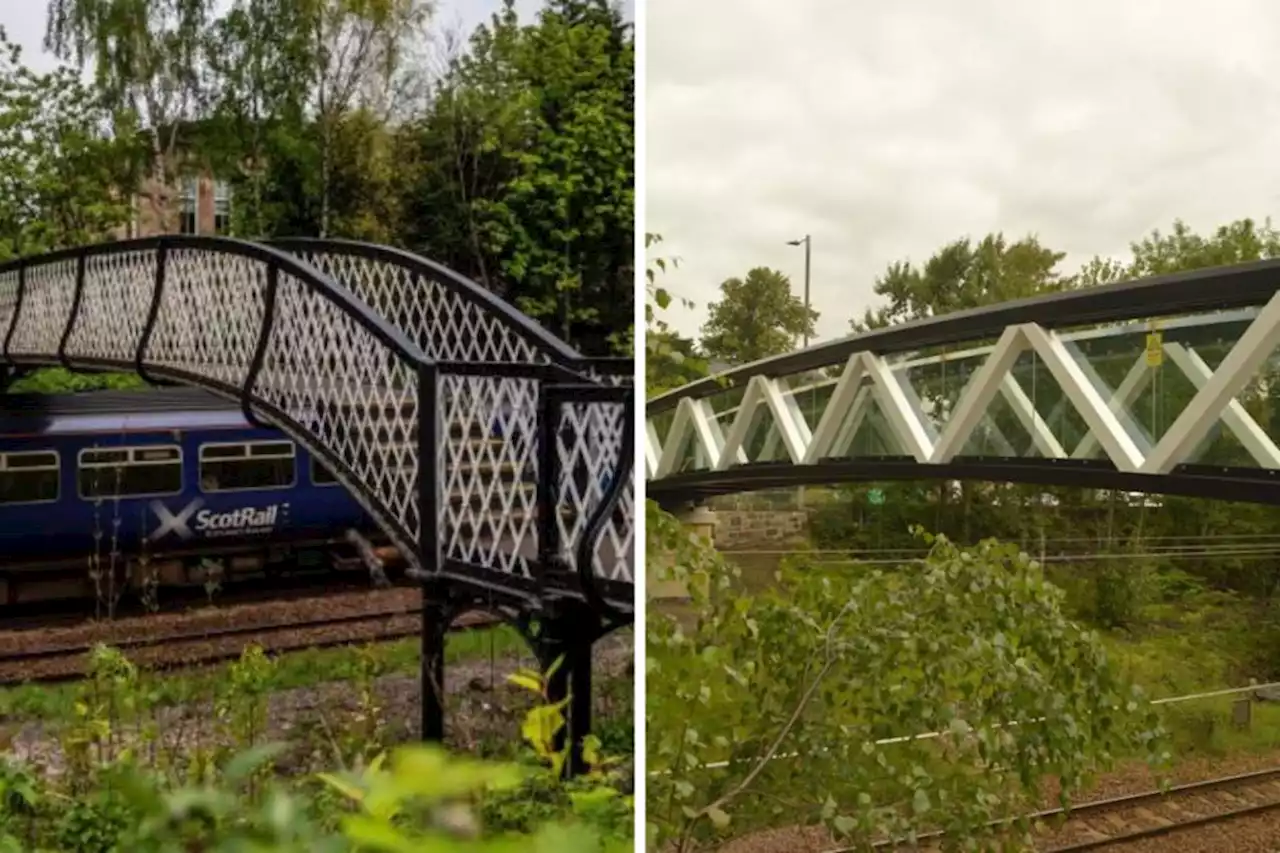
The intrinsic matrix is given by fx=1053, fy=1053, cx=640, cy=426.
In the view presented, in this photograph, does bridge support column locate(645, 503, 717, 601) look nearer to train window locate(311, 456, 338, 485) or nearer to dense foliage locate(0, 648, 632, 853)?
dense foliage locate(0, 648, 632, 853)

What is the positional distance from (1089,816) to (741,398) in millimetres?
730

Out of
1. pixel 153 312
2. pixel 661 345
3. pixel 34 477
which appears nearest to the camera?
pixel 34 477

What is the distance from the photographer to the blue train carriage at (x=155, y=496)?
1169 mm

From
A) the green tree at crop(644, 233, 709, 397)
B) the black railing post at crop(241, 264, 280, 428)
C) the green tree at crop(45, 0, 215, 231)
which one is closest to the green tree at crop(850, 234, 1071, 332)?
→ the green tree at crop(644, 233, 709, 397)

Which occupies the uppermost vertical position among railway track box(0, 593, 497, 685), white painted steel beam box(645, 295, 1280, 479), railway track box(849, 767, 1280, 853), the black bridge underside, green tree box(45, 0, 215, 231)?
green tree box(45, 0, 215, 231)

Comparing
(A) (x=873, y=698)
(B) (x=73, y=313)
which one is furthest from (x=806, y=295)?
(B) (x=73, y=313)

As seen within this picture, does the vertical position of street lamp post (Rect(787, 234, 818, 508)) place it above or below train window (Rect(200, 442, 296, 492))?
above

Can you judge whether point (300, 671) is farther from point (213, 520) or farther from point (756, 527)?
point (756, 527)

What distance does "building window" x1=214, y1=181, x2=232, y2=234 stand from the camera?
4.03 feet

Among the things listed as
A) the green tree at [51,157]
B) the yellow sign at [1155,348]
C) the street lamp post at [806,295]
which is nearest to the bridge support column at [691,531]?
the street lamp post at [806,295]

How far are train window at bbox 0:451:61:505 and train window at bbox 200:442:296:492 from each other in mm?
158

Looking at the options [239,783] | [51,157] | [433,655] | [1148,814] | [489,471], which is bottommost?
[1148,814]

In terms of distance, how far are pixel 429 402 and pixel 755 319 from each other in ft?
1.56

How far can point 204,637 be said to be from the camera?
125cm
